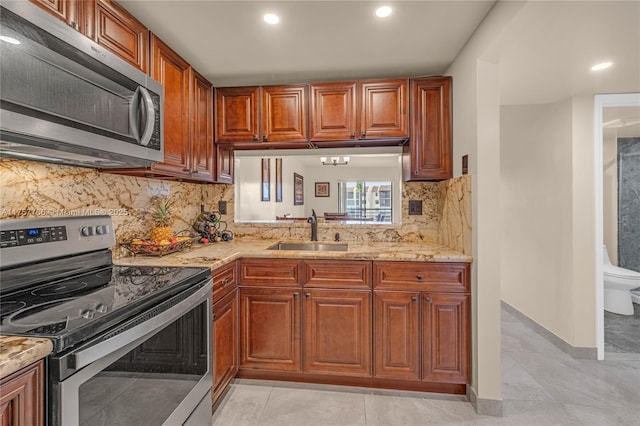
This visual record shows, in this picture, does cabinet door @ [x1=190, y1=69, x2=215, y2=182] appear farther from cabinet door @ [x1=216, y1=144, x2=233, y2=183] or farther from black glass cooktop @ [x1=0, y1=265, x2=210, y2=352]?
black glass cooktop @ [x1=0, y1=265, x2=210, y2=352]

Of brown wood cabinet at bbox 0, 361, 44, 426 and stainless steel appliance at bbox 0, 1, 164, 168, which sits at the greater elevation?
stainless steel appliance at bbox 0, 1, 164, 168

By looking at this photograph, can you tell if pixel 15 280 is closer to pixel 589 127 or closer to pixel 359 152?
pixel 359 152

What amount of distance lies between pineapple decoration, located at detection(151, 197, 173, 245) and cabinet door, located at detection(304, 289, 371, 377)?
1050 mm

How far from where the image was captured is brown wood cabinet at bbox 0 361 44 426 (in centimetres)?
70

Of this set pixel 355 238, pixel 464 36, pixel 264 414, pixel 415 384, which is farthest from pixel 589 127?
pixel 264 414

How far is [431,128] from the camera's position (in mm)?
2262

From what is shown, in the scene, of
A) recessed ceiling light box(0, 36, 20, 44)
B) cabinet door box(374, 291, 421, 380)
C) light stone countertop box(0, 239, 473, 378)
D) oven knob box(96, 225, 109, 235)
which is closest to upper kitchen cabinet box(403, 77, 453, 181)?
light stone countertop box(0, 239, 473, 378)

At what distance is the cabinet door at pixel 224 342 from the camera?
1.78 metres

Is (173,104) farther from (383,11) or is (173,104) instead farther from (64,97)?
(383,11)

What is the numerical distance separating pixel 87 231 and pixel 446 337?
2171 mm

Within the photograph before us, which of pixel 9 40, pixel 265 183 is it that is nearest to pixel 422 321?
pixel 265 183

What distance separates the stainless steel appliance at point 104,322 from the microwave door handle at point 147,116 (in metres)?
0.52

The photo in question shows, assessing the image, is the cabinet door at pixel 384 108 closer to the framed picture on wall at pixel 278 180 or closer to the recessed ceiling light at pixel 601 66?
the framed picture on wall at pixel 278 180

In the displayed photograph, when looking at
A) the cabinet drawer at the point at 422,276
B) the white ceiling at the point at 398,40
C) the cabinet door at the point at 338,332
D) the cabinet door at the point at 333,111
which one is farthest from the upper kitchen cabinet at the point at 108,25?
the cabinet drawer at the point at 422,276
